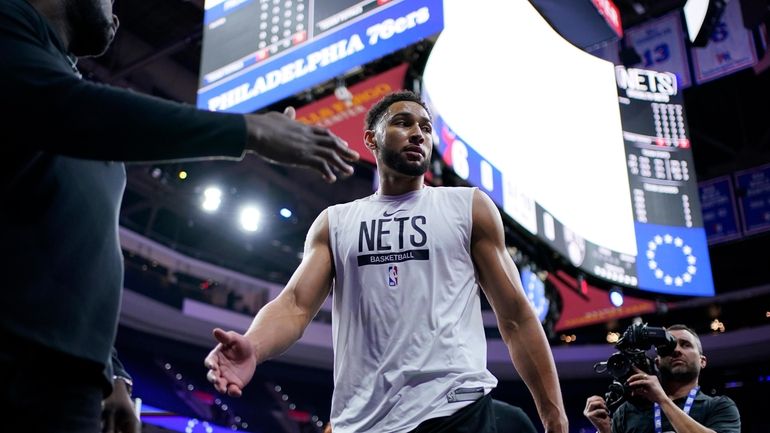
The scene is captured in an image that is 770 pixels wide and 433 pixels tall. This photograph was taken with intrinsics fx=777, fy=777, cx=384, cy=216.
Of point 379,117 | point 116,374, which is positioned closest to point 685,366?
point 379,117

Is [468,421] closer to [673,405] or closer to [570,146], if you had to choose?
[673,405]

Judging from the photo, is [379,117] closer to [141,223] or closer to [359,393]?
[359,393]

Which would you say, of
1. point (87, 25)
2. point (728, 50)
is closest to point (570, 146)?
point (728, 50)

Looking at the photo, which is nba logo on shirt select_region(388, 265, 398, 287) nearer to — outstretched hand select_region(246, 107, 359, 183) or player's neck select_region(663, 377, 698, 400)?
outstretched hand select_region(246, 107, 359, 183)

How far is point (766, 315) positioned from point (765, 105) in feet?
14.9

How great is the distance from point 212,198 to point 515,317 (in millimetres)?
14068

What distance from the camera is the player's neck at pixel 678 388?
4219mm

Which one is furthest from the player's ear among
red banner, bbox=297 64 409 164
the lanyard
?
red banner, bbox=297 64 409 164

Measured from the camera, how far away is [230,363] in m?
2.11

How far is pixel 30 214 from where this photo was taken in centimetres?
150

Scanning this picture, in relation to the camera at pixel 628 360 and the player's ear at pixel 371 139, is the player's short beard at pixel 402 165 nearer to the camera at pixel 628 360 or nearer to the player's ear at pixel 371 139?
the player's ear at pixel 371 139

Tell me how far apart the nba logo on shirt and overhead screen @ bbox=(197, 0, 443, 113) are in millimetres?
2838

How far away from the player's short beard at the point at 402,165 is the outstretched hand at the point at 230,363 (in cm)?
87

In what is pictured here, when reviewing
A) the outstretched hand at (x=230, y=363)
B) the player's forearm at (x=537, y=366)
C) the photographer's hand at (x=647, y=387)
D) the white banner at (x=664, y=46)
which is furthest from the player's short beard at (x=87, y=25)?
the white banner at (x=664, y=46)
